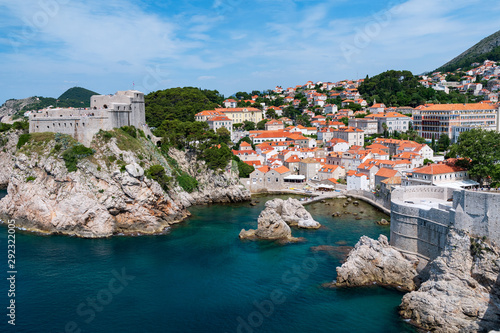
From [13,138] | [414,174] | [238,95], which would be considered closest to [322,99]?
[238,95]

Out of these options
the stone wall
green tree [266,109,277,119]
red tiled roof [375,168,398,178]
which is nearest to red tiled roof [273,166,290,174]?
red tiled roof [375,168,398,178]

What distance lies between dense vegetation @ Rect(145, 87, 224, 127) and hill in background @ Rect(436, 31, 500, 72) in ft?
283

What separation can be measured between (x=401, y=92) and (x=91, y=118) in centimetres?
6087

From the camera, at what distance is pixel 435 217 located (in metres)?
17.2

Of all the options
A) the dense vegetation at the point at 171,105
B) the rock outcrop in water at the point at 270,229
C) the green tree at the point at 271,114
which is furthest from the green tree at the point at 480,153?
the green tree at the point at 271,114

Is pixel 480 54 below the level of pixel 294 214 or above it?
above

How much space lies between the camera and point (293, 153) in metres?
48.6

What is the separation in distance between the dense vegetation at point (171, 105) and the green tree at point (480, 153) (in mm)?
29661

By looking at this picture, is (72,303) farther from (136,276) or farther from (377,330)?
(377,330)

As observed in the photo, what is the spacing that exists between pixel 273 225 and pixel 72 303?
39.9 feet

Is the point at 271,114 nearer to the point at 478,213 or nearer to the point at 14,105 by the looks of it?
the point at 478,213

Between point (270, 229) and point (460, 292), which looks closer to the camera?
point (460, 292)

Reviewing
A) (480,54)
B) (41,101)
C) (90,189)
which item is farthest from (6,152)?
(480,54)

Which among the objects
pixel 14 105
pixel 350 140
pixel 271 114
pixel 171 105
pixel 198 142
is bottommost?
pixel 350 140
